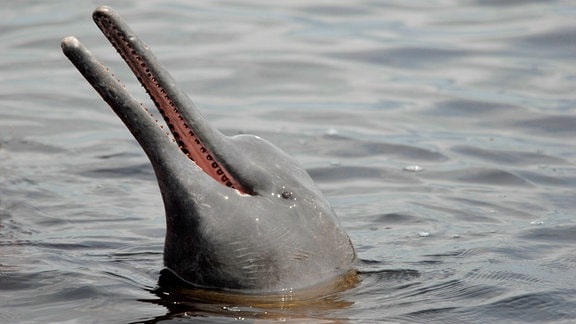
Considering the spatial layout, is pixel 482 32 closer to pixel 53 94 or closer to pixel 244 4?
pixel 244 4

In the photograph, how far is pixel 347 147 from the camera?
35.6 feet

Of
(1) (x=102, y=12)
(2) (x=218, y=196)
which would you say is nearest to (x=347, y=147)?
(2) (x=218, y=196)

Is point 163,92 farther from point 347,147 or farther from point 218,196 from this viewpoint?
point 347,147

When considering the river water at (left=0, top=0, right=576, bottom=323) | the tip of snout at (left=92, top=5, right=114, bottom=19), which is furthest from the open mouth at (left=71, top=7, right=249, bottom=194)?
the river water at (left=0, top=0, right=576, bottom=323)

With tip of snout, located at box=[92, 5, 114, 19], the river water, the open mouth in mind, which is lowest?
the river water

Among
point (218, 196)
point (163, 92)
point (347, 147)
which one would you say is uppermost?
point (163, 92)

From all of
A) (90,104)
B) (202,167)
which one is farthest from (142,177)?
(202,167)

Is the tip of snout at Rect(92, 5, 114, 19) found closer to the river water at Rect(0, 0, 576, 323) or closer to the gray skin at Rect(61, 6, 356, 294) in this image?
the gray skin at Rect(61, 6, 356, 294)

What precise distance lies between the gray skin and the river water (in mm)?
190

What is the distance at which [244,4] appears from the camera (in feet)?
53.5

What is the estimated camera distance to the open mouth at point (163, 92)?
21.1ft

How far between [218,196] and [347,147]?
4412mm

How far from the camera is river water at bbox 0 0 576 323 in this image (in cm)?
702

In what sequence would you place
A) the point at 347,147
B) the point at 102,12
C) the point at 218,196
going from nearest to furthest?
the point at 102,12 < the point at 218,196 < the point at 347,147
